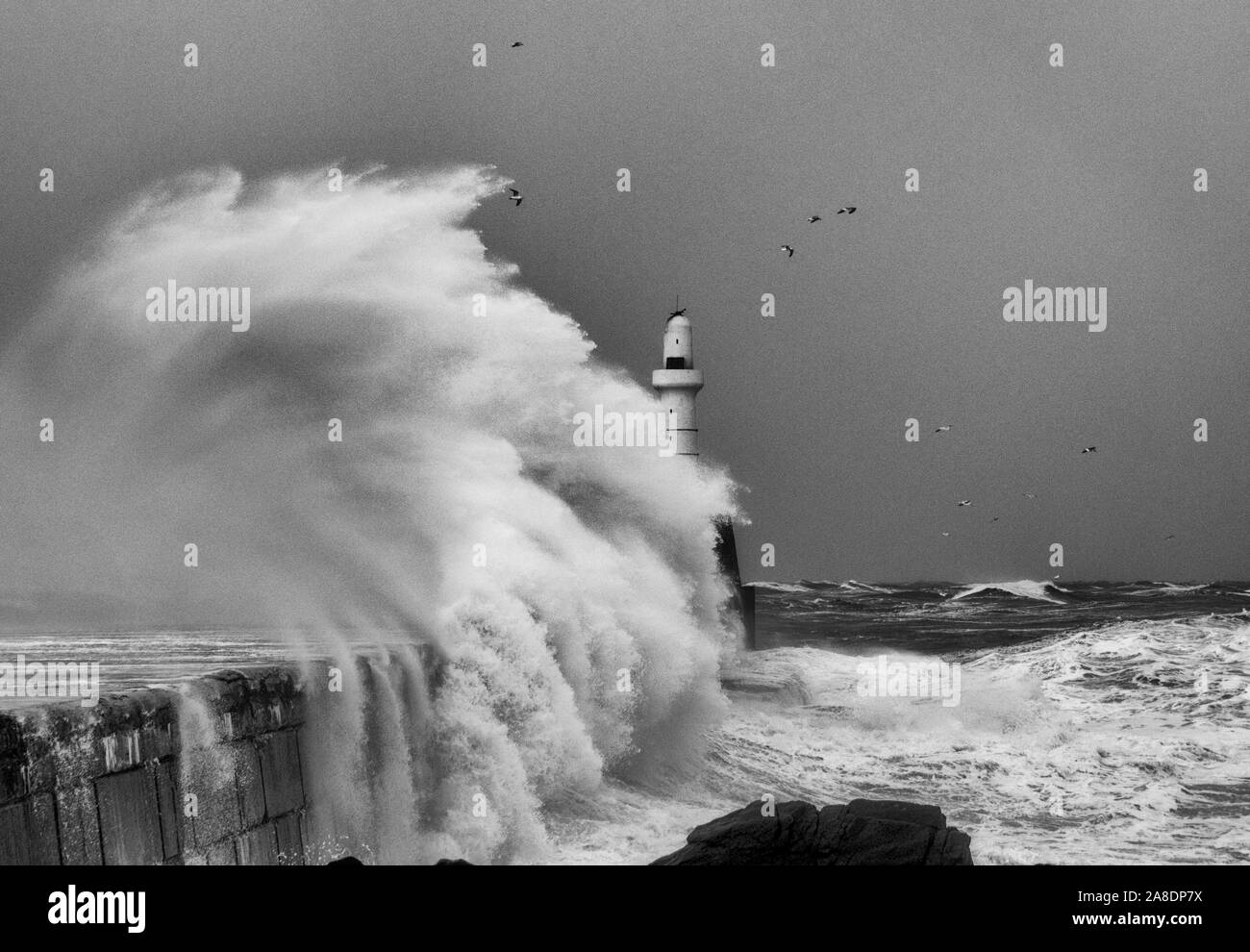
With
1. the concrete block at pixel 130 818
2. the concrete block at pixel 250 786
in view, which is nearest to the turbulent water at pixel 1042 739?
the concrete block at pixel 250 786

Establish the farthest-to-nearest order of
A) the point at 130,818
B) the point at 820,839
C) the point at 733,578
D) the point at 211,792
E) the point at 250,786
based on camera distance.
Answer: the point at 733,578
the point at 820,839
the point at 250,786
the point at 211,792
the point at 130,818

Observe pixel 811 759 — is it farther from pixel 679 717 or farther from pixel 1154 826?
pixel 1154 826

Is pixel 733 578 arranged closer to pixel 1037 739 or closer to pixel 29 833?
pixel 1037 739

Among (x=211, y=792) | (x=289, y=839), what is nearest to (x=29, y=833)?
(x=211, y=792)

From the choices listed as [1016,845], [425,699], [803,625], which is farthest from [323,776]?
[803,625]

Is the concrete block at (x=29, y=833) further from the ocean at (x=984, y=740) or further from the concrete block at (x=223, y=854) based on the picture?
the concrete block at (x=223, y=854)
